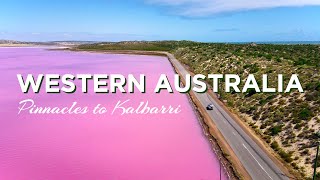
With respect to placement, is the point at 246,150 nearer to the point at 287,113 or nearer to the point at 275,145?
the point at 275,145

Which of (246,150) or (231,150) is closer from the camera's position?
(246,150)

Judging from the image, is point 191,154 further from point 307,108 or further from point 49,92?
point 49,92

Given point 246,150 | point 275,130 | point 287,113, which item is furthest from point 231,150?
point 287,113

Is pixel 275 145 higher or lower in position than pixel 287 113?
lower

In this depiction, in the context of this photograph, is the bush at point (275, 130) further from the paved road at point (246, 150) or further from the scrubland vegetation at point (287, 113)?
the paved road at point (246, 150)

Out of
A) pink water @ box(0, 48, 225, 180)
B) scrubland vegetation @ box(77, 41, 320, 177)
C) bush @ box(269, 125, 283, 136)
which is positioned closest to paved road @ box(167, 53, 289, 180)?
scrubland vegetation @ box(77, 41, 320, 177)

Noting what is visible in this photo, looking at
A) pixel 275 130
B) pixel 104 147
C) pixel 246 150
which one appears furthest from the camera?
pixel 275 130

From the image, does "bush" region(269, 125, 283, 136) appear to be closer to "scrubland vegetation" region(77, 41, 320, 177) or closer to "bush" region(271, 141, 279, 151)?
"scrubland vegetation" region(77, 41, 320, 177)

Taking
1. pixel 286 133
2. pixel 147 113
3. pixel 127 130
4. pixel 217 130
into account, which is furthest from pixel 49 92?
Result: pixel 286 133

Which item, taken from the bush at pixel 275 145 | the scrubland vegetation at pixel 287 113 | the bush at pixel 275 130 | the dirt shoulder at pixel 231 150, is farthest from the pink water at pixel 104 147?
the bush at pixel 275 130
